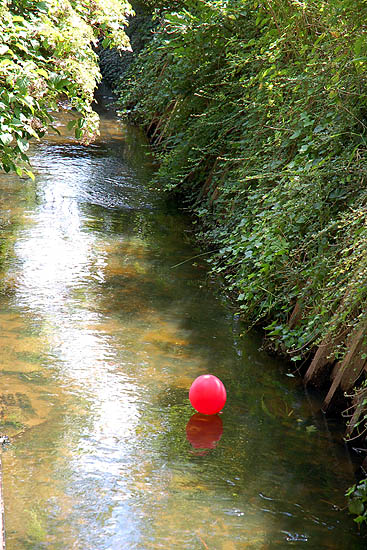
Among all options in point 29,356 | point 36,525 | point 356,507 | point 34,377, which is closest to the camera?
point 36,525

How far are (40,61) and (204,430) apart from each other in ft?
10.8

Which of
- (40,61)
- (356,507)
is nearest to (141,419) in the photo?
(356,507)

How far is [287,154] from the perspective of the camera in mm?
6066

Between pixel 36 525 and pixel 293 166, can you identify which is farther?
pixel 293 166

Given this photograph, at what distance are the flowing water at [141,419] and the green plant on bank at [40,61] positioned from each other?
127 centimetres

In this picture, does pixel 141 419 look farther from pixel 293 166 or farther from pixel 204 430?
pixel 293 166

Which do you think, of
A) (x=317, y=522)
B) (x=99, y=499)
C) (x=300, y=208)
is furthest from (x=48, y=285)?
(x=317, y=522)

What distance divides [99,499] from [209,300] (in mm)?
2838

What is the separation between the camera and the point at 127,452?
152 inches

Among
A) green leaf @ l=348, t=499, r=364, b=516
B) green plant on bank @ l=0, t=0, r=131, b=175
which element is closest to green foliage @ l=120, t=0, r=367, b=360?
green leaf @ l=348, t=499, r=364, b=516

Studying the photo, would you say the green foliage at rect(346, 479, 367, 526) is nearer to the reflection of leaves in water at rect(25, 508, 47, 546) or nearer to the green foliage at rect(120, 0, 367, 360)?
the green foliage at rect(120, 0, 367, 360)

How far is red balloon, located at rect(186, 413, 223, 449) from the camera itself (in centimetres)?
407

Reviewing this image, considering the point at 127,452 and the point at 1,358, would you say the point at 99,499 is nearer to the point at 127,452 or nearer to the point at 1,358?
the point at 127,452

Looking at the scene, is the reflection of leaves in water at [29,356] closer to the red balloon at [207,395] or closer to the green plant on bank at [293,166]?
the red balloon at [207,395]
